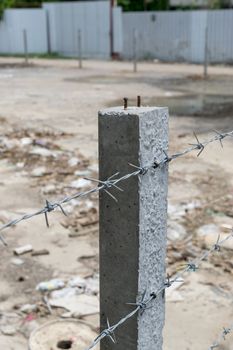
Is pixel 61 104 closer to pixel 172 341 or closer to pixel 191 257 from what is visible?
pixel 191 257

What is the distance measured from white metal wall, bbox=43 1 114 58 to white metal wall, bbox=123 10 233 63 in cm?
118

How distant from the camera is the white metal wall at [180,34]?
21.3 metres

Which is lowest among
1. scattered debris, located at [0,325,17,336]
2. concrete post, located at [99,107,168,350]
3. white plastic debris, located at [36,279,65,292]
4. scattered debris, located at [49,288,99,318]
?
white plastic debris, located at [36,279,65,292]

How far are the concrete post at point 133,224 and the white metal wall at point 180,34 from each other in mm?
20432

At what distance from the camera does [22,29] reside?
92.1ft

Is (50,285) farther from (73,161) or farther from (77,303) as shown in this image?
(73,161)

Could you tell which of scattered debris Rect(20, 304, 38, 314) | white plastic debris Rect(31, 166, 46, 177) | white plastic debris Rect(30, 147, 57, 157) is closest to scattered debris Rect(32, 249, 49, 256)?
scattered debris Rect(20, 304, 38, 314)

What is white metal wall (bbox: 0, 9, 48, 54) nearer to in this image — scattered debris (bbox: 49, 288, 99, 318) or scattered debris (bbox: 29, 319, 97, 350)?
scattered debris (bbox: 49, 288, 99, 318)

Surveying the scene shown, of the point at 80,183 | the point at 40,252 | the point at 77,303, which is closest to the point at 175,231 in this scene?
the point at 40,252

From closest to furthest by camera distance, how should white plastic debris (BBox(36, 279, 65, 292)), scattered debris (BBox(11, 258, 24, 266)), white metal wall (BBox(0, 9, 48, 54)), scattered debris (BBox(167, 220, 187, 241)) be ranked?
white plastic debris (BBox(36, 279, 65, 292))
scattered debris (BBox(11, 258, 24, 266))
scattered debris (BBox(167, 220, 187, 241))
white metal wall (BBox(0, 9, 48, 54))

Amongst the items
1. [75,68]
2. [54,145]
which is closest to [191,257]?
[54,145]

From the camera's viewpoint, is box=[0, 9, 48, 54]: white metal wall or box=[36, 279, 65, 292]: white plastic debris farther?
box=[0, 9, 48, 54]: white metal wall

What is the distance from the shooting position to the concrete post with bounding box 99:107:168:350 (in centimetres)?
163

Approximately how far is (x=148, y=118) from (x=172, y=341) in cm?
223
